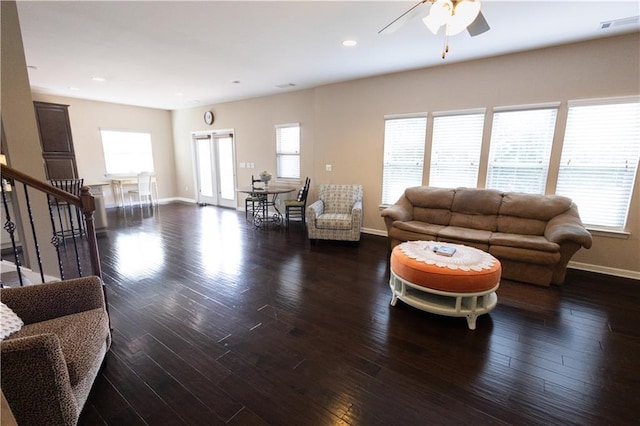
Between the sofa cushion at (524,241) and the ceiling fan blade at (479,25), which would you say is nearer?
the ceiling fan blade at (479,25)

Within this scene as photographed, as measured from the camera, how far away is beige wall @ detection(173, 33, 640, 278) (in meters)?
3.31

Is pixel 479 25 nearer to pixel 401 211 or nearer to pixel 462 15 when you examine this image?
pixel 462 15

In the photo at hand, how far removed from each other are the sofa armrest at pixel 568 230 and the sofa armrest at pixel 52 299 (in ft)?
13.9

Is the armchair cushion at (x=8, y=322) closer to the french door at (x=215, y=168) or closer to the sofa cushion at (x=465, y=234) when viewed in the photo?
the sofa cushion at (x=465, y=234)

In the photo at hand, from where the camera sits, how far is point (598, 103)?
3.32m

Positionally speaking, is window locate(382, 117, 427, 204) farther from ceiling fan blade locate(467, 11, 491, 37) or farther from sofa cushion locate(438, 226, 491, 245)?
ceiling fan blade locate(467, 11, 491, 37)

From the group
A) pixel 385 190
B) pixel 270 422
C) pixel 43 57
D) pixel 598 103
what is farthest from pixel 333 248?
pixel 43 57

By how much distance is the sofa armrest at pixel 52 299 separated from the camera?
162 cm

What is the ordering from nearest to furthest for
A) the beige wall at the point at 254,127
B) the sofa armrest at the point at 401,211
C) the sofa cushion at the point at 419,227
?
the sofa cushion at the point at 419,227 → the sofa armrest at the point at 401,211 → the beige wall at the point at 254,127

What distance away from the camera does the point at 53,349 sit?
117 centimetres

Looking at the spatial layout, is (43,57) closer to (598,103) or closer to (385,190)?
(385,190)

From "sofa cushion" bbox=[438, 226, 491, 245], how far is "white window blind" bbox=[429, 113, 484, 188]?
0.87m

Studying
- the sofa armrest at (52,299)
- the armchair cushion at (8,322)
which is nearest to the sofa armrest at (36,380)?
the armchair cushion at (8,322)

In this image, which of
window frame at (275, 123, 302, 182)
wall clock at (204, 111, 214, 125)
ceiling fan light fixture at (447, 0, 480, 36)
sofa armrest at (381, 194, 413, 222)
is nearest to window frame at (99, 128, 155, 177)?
wall clock at (204, 111, 214, 125)
